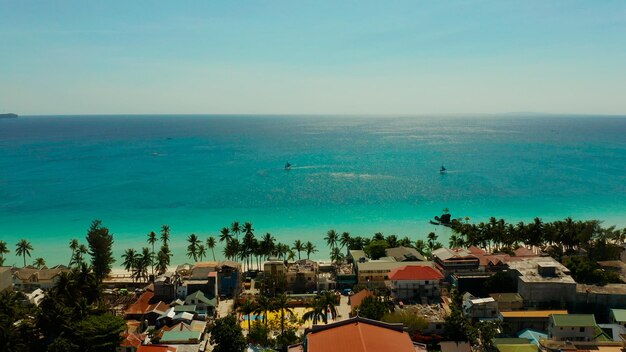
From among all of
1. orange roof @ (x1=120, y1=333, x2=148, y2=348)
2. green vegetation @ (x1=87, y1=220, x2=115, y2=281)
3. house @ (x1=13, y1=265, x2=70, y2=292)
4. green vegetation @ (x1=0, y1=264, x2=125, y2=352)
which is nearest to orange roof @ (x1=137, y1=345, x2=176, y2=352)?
orange roof @ (x1=120, y1=333, x2=148, y2=348)

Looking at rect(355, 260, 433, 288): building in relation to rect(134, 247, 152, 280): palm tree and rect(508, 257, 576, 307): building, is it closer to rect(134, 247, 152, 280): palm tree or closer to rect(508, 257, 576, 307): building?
rect(508, 257, 576, 307): building

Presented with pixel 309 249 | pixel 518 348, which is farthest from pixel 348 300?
pixel 518 348

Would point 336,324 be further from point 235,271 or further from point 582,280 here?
point 582,280

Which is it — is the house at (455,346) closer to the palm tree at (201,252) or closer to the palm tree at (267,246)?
the palm tree at (267,246)

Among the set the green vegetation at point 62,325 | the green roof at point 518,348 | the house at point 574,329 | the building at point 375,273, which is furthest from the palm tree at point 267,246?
the house at point 574,329

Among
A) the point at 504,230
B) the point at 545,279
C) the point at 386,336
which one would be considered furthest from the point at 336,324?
the point at 504,230
